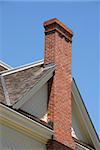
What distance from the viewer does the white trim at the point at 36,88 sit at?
40.3 feet

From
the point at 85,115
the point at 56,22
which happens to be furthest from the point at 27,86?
the point at 85,115

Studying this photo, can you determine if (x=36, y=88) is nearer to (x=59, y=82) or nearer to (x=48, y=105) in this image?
(x=48, y=105)

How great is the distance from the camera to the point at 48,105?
1419 cm

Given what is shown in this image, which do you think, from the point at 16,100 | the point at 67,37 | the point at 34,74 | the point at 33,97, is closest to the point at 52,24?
the point at 67,37

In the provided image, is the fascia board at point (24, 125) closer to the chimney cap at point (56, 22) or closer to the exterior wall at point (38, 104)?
the exterior wall at point (38, 104)

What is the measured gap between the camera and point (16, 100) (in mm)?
12289

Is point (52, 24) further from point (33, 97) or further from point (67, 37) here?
point (33, 97)

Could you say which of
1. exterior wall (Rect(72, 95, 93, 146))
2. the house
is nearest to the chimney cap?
the house

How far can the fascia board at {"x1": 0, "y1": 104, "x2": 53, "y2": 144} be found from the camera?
37.8ft

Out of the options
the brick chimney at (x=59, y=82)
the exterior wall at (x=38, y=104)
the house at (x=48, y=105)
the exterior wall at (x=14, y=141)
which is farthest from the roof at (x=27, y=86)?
the exterior wall at (x=14, y=141)

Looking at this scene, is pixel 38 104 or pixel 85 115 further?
pixel 85 115

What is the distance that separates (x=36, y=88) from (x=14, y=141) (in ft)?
7.28

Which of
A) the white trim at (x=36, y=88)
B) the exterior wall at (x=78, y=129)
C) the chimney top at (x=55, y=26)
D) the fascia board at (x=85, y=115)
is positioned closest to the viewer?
the white trim at (x=36, y=88)

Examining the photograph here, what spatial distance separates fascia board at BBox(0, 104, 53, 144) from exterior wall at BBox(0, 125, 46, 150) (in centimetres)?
12
